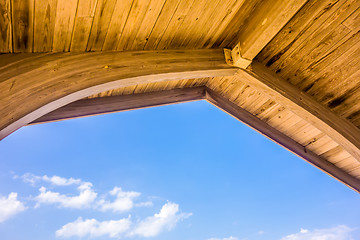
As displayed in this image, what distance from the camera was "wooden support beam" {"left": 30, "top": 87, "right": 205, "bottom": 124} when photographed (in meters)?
2.72

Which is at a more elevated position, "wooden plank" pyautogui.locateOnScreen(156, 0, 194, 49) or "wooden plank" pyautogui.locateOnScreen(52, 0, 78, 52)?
"wooden plank" pyautogui.locateOnScreen(156, 0, 194, 49)

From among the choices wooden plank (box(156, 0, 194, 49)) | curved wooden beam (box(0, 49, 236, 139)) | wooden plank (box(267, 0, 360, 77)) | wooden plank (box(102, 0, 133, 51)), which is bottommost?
curved wooden beam (box(0, 49, 236, 139))

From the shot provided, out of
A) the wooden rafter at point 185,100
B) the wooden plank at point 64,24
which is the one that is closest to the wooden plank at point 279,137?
the wooden rafter at point 185,100

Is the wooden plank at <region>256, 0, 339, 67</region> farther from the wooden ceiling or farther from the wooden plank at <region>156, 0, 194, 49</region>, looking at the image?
the wooden plank at <region>156, 0, 194, 49</region>

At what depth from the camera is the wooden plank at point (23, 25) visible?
4.76 feet

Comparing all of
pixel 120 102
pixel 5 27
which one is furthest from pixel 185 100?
pixel 5 27

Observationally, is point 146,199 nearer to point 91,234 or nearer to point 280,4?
point 91,234

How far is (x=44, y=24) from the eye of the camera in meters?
1.61

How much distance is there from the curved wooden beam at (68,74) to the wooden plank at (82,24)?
0.22 feet

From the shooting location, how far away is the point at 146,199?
47.8 metres

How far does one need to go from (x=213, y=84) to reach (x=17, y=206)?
39.9m

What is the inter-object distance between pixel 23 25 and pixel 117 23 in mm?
590

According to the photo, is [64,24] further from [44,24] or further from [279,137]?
[279,137]

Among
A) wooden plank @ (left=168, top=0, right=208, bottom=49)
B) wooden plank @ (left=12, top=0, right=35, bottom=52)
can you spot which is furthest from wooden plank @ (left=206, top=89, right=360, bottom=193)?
wooden plank @ (left=12, top=0, right=35, bottom=52)
